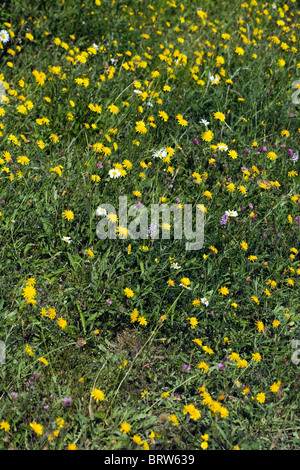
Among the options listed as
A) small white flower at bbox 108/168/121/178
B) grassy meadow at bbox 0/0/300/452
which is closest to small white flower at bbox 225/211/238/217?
grassy meadow at bbox 0/0/300/452

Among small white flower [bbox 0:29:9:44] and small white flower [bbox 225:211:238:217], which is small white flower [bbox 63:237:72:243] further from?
small white flower [bbox 0:29:9:44]

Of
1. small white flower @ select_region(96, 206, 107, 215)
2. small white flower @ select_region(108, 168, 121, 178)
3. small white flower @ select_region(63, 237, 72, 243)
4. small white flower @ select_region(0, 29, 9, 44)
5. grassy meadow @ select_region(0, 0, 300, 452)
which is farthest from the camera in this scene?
small white flower @ select_region(0, 29, 9, 44)

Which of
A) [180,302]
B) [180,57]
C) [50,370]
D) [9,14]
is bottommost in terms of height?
[50,370]

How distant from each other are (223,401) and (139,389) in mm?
429

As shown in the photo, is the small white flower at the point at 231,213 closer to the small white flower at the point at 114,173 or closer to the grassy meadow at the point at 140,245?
the grassy meadow at the point at 140,245

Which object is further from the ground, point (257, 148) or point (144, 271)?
point (257, 148)

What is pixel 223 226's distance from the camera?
330 cm

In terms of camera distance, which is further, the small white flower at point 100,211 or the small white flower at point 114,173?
the small white flower at point 114,173

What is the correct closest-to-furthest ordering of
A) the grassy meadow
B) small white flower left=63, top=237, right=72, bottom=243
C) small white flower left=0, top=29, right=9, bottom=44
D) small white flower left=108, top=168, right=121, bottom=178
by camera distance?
the grassy meadow, small white flower left=63, top=237, right=72, bottom=243, small white flower left=108, top=168, right=121, bottom=178, small white flower left=0, top=29, right=9, bottom=44

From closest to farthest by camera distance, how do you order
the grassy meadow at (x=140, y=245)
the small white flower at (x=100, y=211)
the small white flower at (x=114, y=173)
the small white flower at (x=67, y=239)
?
1. the grassy meadow at (x=140, y=245)
2. the small white flower at (x=67, y=239)
3. the small white flower at (x=100, y=211)
4. the small white flower at (x=114, y=173)

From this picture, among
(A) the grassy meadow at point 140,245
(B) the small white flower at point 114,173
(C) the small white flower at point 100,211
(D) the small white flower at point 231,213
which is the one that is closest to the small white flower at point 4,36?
(A) the grassy meadow at point 140,245

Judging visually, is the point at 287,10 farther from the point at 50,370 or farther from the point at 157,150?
the point at 50,370

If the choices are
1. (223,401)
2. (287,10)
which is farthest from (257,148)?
(287,10)

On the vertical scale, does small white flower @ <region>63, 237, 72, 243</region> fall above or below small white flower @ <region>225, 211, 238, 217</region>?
below
